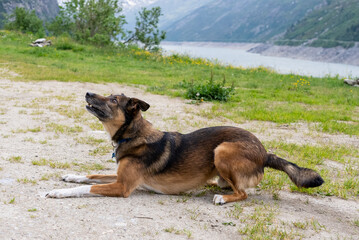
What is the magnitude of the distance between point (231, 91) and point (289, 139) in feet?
18.3

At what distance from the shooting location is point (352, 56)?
88688 mm

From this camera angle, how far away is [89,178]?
17.7 feet

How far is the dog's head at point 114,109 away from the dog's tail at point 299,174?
6.66 ft

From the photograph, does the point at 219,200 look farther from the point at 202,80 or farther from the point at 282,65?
the point at 282,65

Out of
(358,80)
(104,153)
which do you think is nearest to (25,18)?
(358,80)

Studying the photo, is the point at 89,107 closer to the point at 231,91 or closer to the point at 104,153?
the point at 104,153

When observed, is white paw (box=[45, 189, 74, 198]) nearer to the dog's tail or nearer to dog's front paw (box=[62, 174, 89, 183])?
dog's front paw (box=[62, 174, 89, 183])

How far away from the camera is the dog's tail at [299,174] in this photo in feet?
16.0

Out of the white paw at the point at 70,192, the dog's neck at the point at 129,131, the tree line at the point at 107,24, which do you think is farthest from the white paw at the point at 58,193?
the tree line at the point at 107,24

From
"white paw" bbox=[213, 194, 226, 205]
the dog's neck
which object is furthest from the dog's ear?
"white paw" bbox=[213, 194, 226, 205]

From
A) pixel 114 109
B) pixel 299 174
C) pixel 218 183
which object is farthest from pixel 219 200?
pixel 114 109

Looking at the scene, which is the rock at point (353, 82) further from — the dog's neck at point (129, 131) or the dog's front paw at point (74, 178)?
the dog's front paw at point (74, 178)

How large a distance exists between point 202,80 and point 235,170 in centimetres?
1300

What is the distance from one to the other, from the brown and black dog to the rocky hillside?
447ft
